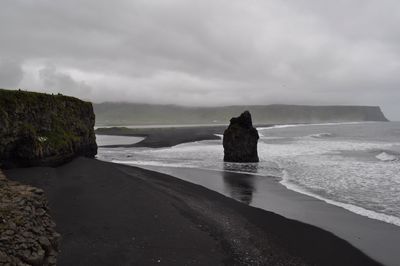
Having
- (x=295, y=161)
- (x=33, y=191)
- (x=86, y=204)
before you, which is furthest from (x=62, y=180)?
(x=295, y=161)

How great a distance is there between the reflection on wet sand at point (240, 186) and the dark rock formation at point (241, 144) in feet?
23.8

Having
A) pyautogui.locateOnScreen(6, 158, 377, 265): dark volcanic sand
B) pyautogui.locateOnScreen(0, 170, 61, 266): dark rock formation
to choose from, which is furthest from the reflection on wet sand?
pyautogui.locateOnScreen(0, 170, 61, 266): dark rock formation

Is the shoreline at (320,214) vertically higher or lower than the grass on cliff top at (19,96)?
lower

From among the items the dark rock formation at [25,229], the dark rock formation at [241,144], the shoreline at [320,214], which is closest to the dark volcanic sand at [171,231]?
the shoreline at [320,214]

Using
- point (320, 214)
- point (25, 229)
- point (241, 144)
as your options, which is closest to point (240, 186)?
point (320, 214)

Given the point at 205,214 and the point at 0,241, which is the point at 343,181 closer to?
the point at 205,214

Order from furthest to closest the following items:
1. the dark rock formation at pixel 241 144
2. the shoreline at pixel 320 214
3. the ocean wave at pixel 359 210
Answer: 1. the dark rock formation at pixel 241 144
2. the ocean wave at pixel 359 210
3. the shoreline at pixel 320 214

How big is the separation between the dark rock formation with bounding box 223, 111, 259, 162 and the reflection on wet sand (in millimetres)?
7241

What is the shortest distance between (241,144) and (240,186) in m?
14.6

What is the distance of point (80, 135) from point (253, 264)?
28.4m

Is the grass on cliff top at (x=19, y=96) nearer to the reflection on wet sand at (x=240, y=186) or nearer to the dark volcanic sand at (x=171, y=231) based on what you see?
the dark volcanic sand at (x=171, y=231)

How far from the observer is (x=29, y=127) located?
25.4 meters

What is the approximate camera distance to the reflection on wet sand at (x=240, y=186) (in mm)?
20630

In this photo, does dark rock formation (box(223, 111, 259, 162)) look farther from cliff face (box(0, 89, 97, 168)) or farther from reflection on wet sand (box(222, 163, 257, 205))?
cliff face (box(0, 89, 97, 168))
